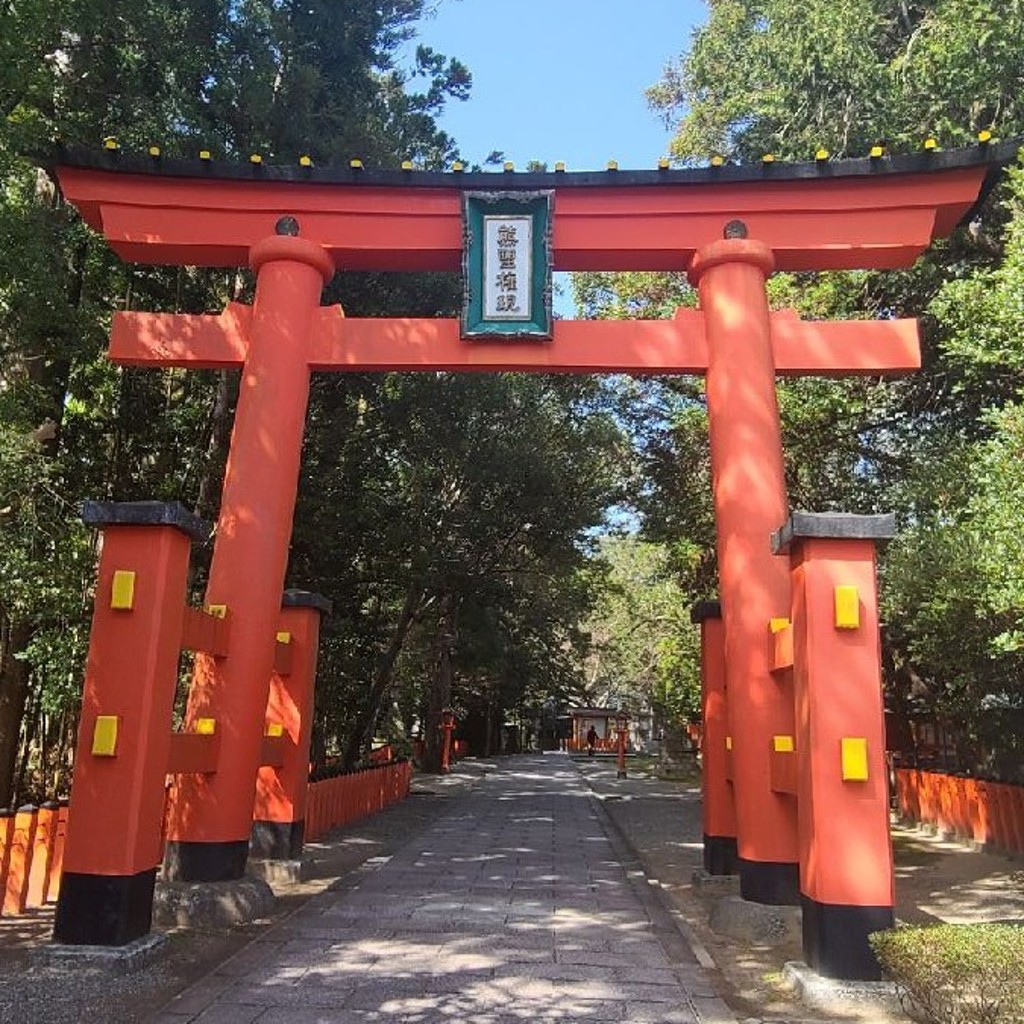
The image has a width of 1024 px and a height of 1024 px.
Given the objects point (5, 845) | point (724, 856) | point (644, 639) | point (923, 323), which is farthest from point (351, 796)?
point (644, 639)

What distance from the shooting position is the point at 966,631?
9.25 m

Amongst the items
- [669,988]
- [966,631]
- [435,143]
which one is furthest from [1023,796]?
[435,143]

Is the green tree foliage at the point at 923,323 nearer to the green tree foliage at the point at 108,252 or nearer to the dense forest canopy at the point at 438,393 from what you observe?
the dense forest canopy at the point at 438,393

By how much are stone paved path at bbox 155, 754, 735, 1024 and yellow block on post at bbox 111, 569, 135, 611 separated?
2065mm

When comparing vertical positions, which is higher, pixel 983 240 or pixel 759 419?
pixel 983 240

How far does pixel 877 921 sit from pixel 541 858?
16.1 ft

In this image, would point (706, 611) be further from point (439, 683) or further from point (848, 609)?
point (439, 683)

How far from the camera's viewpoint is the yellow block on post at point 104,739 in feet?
16.0

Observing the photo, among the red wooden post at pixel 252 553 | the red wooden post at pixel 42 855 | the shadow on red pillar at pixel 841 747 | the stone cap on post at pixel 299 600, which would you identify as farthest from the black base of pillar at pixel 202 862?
the shadow on red pillar at pixel 841 747

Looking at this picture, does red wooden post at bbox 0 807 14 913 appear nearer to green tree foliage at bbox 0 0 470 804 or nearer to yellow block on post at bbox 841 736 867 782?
green tree foliage at bbox 0 0 470 804

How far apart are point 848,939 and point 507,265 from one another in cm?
538

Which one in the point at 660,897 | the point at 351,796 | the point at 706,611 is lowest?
the point at 660,897

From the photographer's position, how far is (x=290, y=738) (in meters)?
7.80

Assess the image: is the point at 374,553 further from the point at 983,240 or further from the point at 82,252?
the point at 983,240
